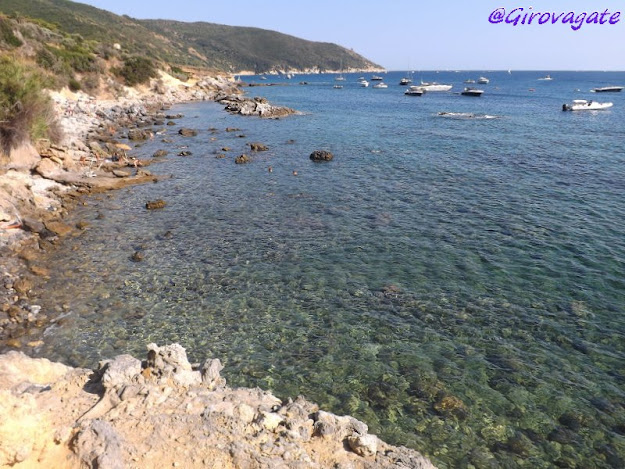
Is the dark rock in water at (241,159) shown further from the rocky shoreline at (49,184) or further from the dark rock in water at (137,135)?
the dark rock in water at (137,135)

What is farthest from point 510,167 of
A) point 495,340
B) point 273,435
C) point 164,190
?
point 273,435

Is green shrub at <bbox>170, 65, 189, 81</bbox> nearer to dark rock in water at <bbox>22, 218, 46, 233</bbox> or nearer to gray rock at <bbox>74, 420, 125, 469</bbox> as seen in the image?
dark rock in water at <bbox>22, 218, 46, 233</bbox>

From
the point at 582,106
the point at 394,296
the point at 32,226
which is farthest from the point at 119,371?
the point at 582,106

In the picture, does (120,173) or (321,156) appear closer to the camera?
(120,173)

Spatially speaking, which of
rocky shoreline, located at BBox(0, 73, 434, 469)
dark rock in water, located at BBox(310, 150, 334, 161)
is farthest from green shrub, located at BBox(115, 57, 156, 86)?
rocky shoreline, located at BBox(0, 73, 434, 469)

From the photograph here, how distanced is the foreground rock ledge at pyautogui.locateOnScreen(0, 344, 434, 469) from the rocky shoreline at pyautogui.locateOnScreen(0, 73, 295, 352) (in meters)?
6.33

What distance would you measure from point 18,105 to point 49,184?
5.82m

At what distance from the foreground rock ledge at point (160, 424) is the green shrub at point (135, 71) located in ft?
308

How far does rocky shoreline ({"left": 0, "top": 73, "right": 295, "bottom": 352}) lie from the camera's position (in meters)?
16.7

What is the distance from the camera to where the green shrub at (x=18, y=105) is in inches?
1121

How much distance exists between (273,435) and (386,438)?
368 cm

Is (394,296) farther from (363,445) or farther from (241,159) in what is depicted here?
(241,159)

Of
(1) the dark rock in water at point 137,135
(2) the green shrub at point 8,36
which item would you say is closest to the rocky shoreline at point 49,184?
(1) the dark rock in water at point 137,135

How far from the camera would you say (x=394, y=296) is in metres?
18.2
